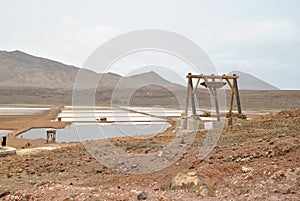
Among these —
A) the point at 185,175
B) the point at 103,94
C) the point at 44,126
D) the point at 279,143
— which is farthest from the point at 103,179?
the point at 103,94

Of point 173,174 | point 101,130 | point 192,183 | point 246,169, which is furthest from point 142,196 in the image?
point 101,130

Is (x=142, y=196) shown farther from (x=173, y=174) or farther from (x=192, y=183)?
(x=173, y=174)

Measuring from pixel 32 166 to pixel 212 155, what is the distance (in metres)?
5.28

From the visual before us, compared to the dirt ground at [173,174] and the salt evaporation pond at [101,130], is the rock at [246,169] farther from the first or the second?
the salt evaporation pond at [101,130]

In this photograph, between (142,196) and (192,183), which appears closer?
(142,196)

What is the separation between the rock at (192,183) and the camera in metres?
5.76

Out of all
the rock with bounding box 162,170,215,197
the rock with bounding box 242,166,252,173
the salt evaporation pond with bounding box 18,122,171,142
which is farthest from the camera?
the salt evaporation pond with bounding box 18,122,171,142

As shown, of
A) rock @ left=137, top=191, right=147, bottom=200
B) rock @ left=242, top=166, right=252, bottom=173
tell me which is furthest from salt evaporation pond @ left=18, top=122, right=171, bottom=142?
rock @ left=137, top=191, right=147, bottom=200

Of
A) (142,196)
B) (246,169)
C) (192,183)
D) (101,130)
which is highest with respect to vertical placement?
(246,169)

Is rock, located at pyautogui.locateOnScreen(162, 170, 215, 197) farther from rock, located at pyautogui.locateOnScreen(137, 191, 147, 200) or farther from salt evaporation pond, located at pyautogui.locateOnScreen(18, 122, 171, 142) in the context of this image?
salt evaporation pond, located at pyautogui.locateOnScreen(18, 122, 171, 142)

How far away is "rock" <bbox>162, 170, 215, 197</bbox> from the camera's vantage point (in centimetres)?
576

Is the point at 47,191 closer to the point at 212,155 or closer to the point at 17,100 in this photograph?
the point at 212,155

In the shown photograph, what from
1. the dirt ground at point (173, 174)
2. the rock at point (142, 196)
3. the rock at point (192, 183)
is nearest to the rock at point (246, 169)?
the dirt ground at point (173, 174)

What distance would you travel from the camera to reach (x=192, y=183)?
5.95 meters
